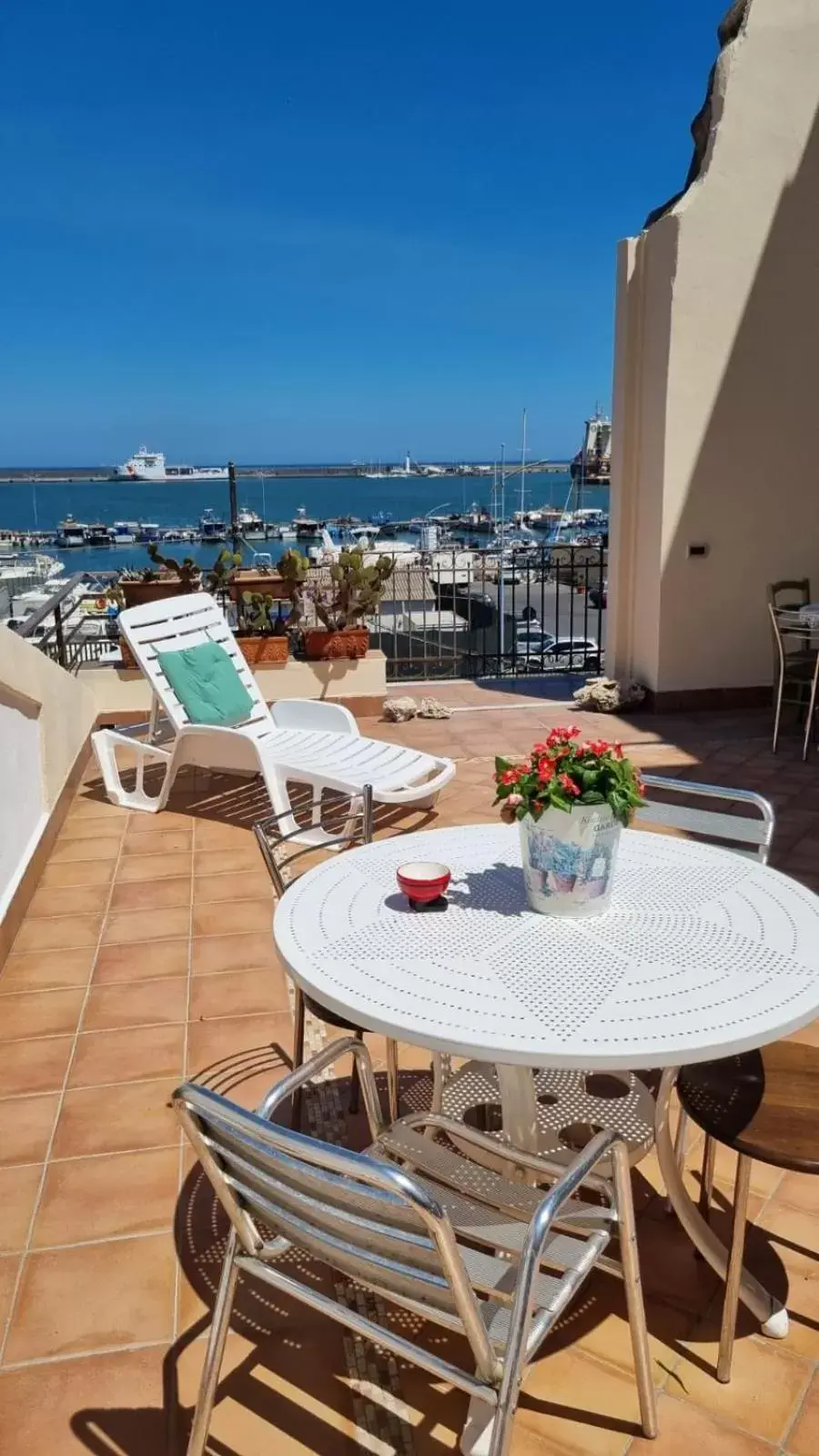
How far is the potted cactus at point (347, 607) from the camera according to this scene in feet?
20.4

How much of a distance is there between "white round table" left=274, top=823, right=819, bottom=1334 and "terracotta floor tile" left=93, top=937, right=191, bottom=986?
4.22ft

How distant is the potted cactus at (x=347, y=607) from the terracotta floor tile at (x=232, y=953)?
326cm

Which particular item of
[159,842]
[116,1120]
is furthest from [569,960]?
[159,842]

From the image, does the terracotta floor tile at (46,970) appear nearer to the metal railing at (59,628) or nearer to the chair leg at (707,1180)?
the metal railing at (59,628)

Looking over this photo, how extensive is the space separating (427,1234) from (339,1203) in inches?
4.3

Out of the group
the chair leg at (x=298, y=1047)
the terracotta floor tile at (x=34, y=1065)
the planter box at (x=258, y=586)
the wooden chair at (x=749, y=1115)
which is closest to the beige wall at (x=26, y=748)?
the terracotta floor tile at (x=34, y=1065)

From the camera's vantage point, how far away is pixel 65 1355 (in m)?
1.62

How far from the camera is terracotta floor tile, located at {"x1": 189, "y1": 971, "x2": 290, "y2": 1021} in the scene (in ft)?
9.12

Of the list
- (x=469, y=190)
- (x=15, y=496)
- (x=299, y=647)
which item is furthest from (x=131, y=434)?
(x=299, y=647)

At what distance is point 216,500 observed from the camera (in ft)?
286

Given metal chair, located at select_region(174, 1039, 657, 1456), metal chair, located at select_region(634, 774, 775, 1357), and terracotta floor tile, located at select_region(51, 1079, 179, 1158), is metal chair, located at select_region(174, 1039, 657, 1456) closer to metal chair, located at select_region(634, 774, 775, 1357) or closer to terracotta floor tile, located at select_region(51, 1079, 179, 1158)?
metal chair, located at select_region(634, 774, 775, 1357)

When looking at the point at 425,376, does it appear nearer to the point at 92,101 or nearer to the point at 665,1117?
the point at 92,101

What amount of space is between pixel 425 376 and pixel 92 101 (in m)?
26.2

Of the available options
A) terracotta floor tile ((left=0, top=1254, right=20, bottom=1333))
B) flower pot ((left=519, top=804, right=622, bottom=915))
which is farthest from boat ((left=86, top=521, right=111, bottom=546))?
flower pot ((left=519, top=804, right=622, bottom=915))
